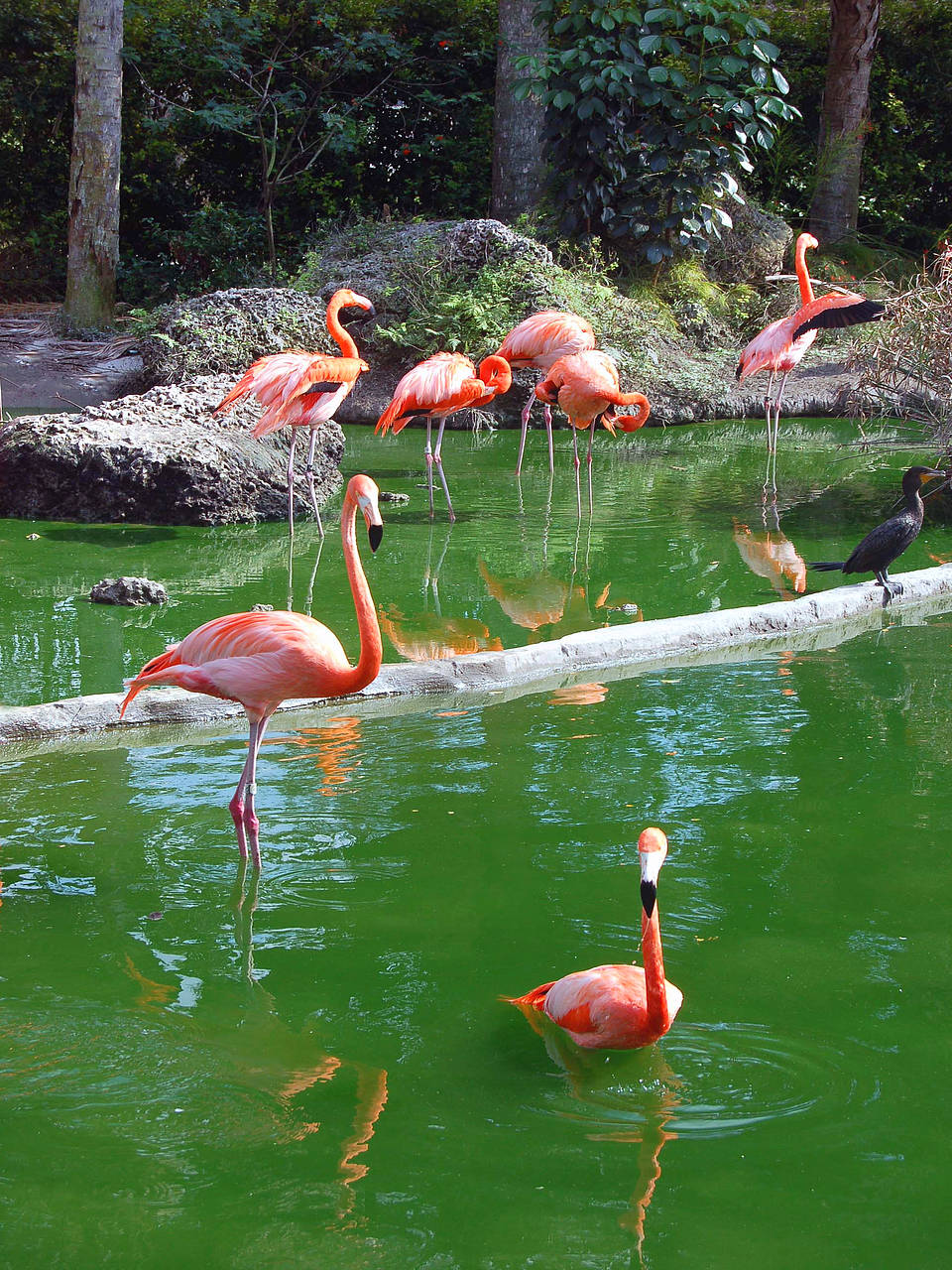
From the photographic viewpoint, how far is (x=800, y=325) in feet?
28.2

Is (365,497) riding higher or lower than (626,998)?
higher

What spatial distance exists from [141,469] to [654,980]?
18.7ft

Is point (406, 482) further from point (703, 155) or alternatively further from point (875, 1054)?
point (875, 1054)

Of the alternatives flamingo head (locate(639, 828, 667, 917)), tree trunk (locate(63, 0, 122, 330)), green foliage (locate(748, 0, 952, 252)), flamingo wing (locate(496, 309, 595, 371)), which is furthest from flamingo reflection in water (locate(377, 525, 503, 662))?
green foliage (locate(748, 0, 952, 252))

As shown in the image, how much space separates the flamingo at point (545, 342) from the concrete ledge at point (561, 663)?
3.21 m

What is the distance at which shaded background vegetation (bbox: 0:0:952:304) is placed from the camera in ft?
44.4

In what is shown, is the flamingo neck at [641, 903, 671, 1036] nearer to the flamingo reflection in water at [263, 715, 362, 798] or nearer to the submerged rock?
the flamingo reflection in water at [263, 715, 362, 798]

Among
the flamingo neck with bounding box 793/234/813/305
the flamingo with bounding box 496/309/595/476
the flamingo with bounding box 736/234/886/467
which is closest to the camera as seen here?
the flamingo with bounding box 736/234/886/467

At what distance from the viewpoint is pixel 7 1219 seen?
6.85 ft

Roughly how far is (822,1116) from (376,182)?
45.5 ft

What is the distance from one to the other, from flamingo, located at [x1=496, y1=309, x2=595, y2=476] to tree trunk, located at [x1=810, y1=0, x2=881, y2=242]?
6.68m

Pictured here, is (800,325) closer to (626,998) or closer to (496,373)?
(496,373)

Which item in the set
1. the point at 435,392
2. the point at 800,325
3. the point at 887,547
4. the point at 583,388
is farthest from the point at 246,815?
the point at 800,325

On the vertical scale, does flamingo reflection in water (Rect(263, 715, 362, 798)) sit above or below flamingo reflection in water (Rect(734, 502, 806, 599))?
below
